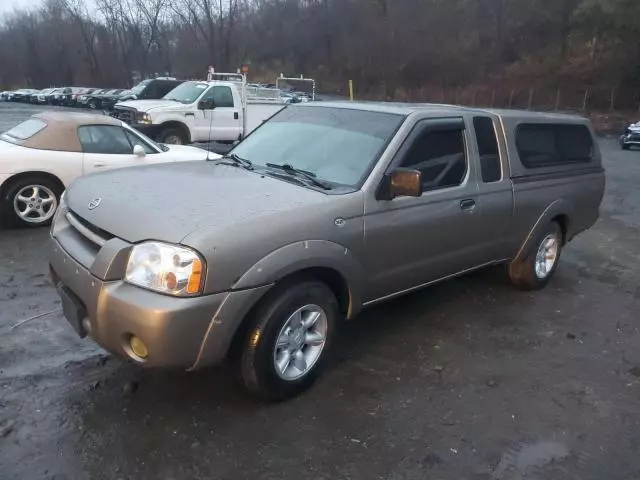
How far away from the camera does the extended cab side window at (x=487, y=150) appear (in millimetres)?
4961

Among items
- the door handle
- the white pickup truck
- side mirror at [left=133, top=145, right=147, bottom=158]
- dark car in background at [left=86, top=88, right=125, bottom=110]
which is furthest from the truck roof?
dark car in background at [left=86, top=88, right=125, bottom=110]

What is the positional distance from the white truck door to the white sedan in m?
6.19

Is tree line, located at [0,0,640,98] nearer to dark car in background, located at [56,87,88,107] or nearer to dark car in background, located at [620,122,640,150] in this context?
dark car in background, located at [56,87,88,107]

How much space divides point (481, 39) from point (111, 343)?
217 feet

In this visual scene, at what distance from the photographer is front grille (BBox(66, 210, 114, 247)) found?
3412mm

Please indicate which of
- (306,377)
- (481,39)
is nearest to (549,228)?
(306,377)

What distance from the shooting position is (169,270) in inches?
121

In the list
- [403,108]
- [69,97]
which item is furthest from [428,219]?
[69,97]

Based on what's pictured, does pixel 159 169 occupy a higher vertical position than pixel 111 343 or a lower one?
higher

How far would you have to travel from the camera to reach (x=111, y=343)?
10.6 ft

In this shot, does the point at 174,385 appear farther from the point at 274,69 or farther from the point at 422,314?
the point at 274,69

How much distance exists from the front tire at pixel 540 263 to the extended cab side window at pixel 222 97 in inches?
411

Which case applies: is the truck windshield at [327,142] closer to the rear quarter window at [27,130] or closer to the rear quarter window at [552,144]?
the rear quarter window at [552,144]

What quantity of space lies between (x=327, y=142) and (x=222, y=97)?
36.4 feet
